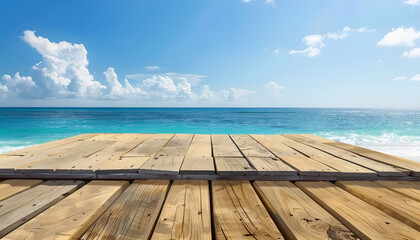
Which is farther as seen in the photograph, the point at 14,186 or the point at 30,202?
the point at 14,186

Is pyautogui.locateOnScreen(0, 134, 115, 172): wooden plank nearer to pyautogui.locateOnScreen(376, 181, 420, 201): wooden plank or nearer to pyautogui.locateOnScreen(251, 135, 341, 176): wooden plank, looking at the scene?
pyautogui.locateOnScreen(251, 135, 341, 176): wooden plank

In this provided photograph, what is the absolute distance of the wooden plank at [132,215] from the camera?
913 mm

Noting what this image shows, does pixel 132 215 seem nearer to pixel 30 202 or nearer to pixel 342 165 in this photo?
pixel 30 202

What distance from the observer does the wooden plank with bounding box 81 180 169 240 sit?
91 cm

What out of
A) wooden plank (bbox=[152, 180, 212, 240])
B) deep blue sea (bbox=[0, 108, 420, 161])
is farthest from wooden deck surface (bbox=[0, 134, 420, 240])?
deep blue sea (bbox=[0, 108, 420, 161])

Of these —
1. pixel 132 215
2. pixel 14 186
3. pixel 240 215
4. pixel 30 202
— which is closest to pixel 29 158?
pixel 14 186

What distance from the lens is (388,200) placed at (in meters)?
1.24

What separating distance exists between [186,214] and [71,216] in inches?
23.9

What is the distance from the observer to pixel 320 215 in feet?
3.54

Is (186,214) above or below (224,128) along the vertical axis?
above

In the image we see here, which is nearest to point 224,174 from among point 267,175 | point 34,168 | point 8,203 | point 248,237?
point 267,175

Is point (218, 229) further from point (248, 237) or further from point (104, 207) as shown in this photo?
point (104, 207)

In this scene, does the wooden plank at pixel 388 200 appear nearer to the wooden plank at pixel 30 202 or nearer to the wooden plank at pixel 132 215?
the wooden plank at pixel 132 215

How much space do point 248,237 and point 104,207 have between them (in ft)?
2.68
